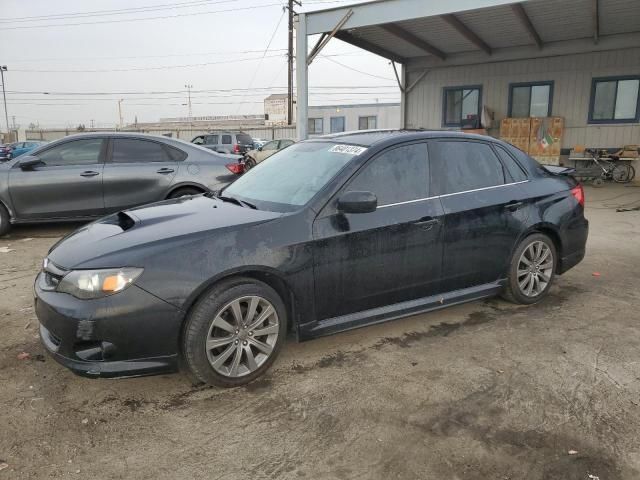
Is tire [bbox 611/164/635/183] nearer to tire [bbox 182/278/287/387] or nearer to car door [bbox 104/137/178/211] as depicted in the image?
car door [bbox 104/137/178/211]

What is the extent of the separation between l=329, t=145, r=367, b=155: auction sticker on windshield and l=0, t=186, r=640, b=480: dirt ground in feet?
4.73

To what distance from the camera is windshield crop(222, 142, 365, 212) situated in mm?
3557

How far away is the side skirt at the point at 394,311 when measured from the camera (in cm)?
341

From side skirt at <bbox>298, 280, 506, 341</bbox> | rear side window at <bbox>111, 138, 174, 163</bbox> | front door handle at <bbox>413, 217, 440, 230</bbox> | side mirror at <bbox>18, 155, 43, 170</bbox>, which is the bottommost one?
side skirt at <bbox>298, 280, 506, 341</bbox>

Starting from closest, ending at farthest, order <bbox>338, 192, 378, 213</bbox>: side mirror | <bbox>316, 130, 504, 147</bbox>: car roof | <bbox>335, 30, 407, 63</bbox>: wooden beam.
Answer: <bbox>338, 192, 378, 213</bbox>: side mirror, <bbox>316, 130, 504, 147</bbox>: car roof, <bbox>335, 30, 407, 63</bbox>: wooden beam

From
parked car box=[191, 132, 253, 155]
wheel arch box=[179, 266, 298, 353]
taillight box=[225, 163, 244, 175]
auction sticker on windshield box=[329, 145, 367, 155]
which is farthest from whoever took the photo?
parked car box=[191, 132, 253, 155]

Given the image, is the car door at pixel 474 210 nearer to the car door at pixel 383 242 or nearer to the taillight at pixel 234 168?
the car door at pixel 383 242

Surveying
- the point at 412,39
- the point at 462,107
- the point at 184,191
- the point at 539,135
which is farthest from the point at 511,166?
the point at 462,107

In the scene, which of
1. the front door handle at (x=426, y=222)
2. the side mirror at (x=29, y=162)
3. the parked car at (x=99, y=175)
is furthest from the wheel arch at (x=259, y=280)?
the side mirror at (x=29, y=162)

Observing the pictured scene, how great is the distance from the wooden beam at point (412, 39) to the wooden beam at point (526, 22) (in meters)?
2.88

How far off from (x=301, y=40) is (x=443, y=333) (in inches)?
392

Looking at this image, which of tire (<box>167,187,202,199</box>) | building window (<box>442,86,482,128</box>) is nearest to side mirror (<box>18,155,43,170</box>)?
tire (<box>167,187,202,199</box>)

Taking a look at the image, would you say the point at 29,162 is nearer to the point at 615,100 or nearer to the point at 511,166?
the point at 511,166

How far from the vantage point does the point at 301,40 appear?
12.1m
